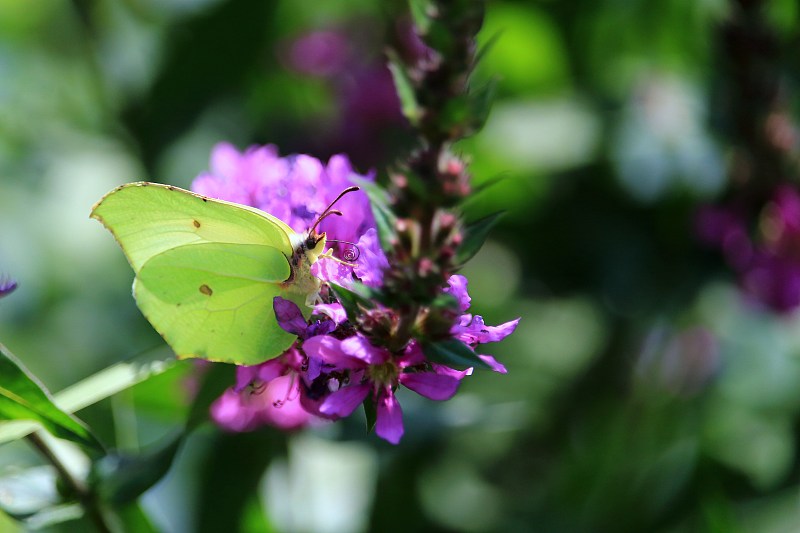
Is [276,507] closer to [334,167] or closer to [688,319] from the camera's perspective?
[334,167]

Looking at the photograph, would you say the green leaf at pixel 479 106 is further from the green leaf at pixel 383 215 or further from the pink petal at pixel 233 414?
the pink petal at pixel 233 414

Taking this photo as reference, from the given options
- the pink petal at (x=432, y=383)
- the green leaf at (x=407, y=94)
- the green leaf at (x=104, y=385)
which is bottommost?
the green leaf at (x=104, y=385)

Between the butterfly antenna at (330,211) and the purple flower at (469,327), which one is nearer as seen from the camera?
the purple flower at (469,327)

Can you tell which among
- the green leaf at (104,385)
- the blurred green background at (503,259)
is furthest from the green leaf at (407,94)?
the blurred green background at (503,259)

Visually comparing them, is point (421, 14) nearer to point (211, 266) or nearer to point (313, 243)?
point (313, 243)

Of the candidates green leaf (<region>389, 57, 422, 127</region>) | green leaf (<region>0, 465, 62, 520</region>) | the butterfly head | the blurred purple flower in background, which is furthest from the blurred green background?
green leaf (<region>389, 57, 422, 127</region>)

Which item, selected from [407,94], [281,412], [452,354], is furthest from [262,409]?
[407,94]

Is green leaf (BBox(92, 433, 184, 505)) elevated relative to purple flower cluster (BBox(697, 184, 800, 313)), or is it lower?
elevated

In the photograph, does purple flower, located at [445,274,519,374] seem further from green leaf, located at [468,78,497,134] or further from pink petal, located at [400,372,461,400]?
green leaf, located at [468,78,497,134]

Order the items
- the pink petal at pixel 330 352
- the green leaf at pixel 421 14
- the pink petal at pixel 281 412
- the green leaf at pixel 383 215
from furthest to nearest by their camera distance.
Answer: the pink petal at pixel 281 412 → the pink petal at pixel 330 352 → the green leaf at pixel 383 215 → the green leaf at pixel 421 14
